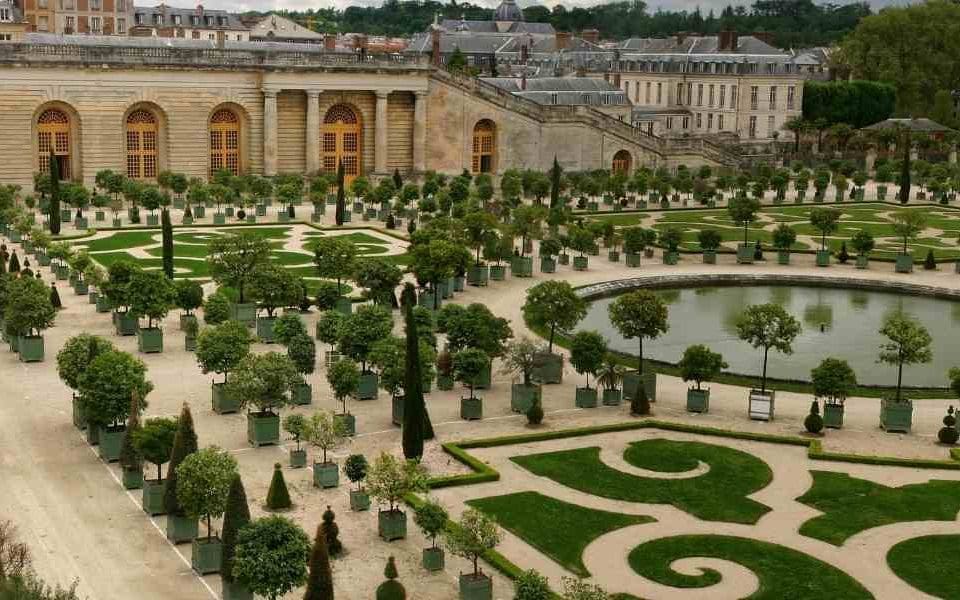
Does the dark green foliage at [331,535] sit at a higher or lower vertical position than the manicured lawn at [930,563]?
higher

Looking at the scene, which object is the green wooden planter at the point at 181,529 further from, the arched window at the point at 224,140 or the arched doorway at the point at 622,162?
the arched doorway at the point at 622,162

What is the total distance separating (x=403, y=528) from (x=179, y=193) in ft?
161

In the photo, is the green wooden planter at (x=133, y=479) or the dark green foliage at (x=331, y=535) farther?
the green wooden planter at (x=133, y=479)

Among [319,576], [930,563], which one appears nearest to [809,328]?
[930,563]

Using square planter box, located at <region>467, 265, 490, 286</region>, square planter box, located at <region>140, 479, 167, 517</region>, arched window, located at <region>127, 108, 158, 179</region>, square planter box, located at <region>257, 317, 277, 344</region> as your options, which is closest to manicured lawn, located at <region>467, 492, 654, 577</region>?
square planter box, located at <region>140, 479, 167, 517</region>

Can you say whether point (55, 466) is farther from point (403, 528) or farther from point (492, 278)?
point (492, 278)

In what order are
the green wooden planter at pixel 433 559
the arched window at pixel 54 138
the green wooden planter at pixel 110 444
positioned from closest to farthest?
the green wooden planter at pixel 433 559 < the green wooden planter at pixel 110 444 < the arched window at pixel 54 138

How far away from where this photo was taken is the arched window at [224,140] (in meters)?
84.5

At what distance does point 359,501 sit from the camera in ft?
99.3

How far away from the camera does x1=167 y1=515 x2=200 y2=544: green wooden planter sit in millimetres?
28344

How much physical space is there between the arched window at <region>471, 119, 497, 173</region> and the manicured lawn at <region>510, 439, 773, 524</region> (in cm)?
5698

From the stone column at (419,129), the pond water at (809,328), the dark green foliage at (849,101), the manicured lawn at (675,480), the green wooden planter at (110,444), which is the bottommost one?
the manicured lawn at (675,480)

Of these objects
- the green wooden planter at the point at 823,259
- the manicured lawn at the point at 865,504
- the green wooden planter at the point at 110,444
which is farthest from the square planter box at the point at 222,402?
the green wooden planter at the point at 823,259

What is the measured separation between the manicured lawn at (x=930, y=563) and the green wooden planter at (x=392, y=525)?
9923 millimetres
